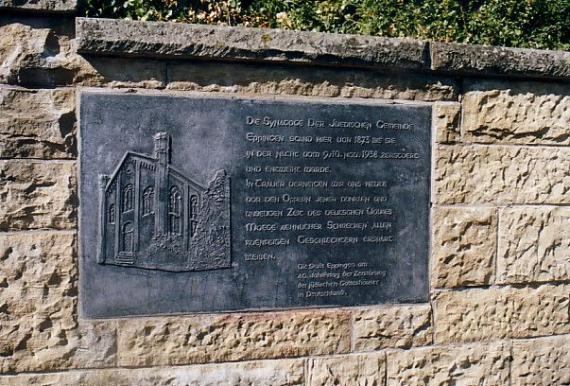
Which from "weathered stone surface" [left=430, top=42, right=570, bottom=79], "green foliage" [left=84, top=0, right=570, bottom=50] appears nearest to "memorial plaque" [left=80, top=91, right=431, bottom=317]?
"weathered stone surface" [left=430, top=42, right=570, bottom=79]

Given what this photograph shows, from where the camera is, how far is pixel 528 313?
13.1ft

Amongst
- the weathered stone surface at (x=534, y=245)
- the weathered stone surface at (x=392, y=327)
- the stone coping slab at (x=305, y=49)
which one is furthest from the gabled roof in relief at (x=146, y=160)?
the weathered stone surface at (x=534, y=245)

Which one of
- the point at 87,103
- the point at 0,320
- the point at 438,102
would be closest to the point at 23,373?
the point at 0,320

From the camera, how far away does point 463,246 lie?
12.7 feet

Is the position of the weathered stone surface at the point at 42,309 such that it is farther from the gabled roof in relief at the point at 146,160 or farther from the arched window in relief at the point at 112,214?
the gabled roof in relief at the point at 146,160

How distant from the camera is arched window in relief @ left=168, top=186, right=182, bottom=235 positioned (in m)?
3.43

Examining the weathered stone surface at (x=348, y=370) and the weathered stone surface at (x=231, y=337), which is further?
the weathered stone surface at (x=348, y=370)

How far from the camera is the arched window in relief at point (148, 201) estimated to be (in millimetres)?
3393

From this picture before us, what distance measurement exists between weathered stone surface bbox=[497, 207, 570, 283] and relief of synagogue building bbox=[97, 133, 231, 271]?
167cm

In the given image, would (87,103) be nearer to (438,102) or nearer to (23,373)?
(23,373)

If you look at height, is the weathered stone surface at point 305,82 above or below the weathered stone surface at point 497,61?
below

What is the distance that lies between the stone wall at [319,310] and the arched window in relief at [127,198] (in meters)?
0.24

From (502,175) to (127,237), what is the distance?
7.16ft

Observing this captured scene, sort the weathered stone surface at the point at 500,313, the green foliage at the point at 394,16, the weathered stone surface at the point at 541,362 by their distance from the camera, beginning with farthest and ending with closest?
1. the green foliage at the point at 394,16
2. the weathered stone surface at the point at 541,362
3. the weathered stone surface at the point at 500,313
